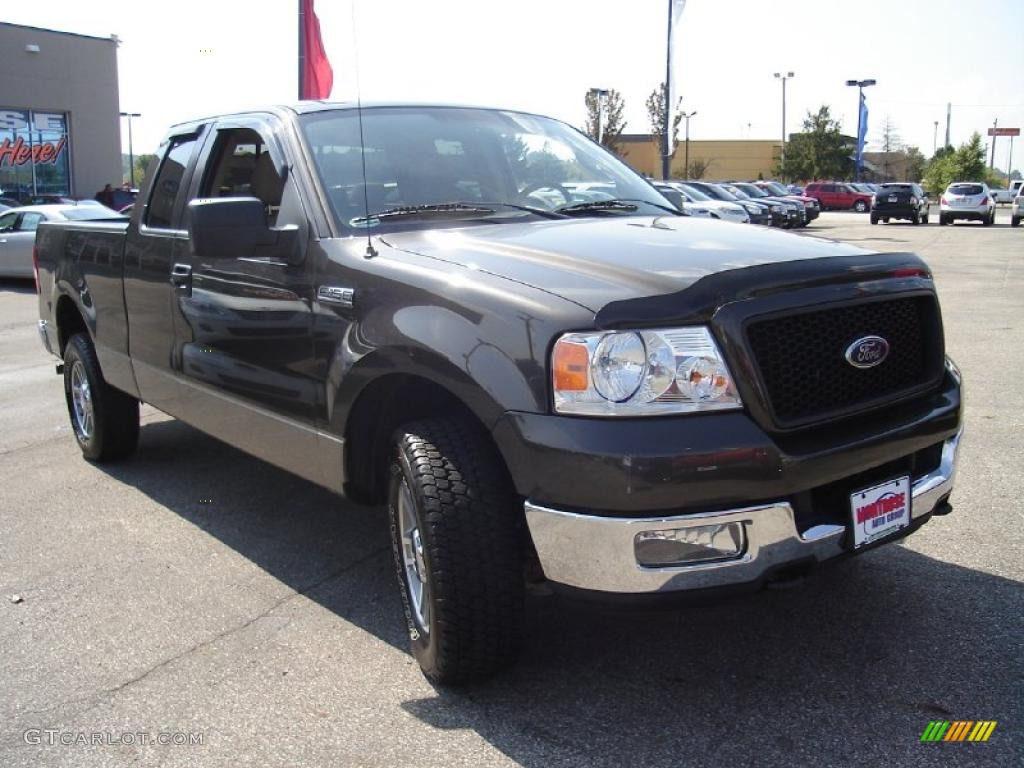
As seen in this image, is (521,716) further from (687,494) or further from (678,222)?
(678,222)

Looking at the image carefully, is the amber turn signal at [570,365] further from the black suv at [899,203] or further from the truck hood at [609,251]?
the black suv at [899,203]

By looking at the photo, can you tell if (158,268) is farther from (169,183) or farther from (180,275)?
(169,183)

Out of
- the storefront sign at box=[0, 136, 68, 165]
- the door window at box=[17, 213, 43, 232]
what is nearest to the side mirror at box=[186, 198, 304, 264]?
the door window at box=[17, 213, 43, 232]

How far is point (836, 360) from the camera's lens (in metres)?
3.02

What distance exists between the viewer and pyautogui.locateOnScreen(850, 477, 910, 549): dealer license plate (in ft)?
9.76

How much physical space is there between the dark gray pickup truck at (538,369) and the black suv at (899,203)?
1513 inches

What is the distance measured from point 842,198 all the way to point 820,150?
80.3ft

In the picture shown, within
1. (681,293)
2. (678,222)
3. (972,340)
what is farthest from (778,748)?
(972,340)

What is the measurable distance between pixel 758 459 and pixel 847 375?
1.68ft

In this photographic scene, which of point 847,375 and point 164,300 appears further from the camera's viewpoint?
point 164,300

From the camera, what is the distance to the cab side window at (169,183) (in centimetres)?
498

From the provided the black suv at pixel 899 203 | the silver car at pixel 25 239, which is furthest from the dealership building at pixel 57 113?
the black suv at pixel 899 203

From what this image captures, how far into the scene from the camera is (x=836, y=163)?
266 feet

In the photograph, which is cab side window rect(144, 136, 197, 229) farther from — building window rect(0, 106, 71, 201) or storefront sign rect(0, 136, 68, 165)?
storefront sign rect(0, 136, 68, 165)
